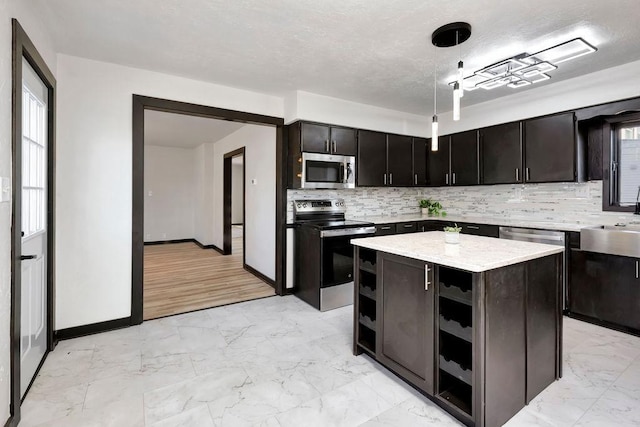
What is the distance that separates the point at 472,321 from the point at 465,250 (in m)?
0.48

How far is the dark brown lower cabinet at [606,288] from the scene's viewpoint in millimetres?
2947

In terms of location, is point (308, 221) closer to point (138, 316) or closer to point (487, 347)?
point (138, 316)

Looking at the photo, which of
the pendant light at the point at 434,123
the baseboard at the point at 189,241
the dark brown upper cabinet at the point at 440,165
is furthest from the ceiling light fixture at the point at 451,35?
the baseboard at the point at 189,241

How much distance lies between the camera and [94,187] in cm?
302

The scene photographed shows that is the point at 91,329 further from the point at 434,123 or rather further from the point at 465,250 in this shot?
the point at 434,123

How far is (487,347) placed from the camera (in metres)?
1.72

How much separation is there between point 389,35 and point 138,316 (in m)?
3.45

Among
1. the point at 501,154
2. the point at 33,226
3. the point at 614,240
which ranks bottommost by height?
the point at 614,240

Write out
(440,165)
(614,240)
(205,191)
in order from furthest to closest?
(205,191)
(440,165)
(614,240)

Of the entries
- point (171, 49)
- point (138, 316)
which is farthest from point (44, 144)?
point (138, 316)

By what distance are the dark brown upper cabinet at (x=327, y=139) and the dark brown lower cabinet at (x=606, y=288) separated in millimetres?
2739

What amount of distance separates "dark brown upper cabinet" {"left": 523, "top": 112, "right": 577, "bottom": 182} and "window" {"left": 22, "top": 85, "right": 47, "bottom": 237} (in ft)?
15.5

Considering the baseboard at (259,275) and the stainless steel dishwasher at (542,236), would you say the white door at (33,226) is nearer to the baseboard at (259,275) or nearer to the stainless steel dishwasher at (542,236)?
the baseboard at (259,275)

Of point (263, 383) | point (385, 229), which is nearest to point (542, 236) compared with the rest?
point (385, 229)
